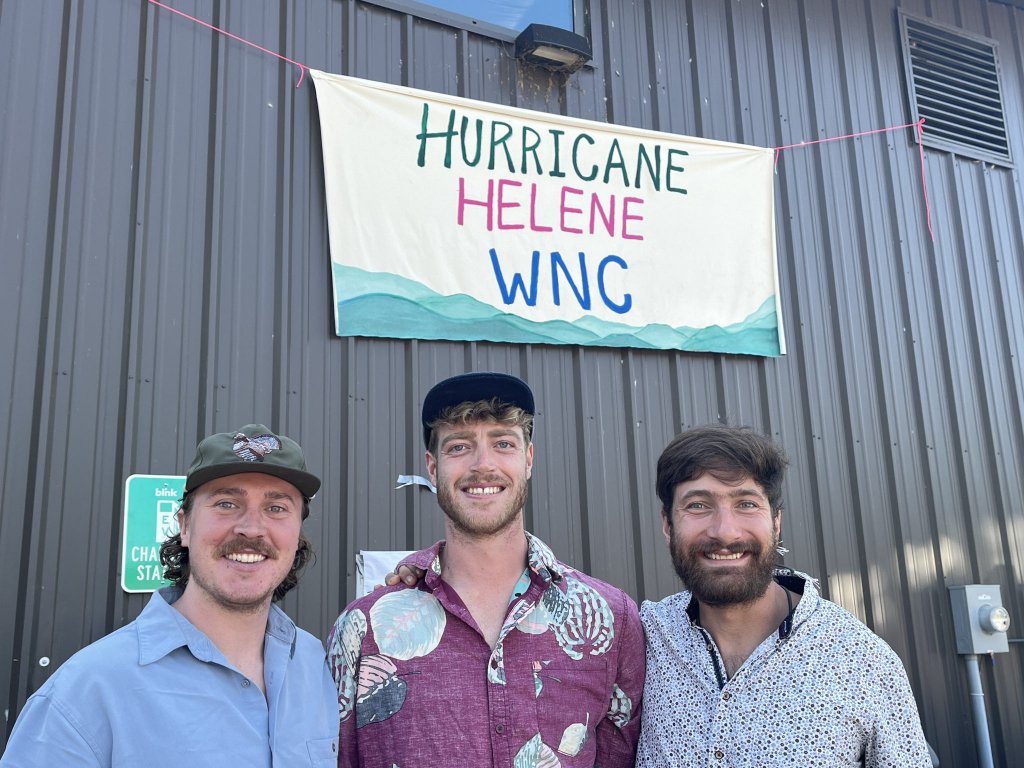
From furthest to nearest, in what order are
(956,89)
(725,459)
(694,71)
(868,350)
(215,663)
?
(956,89), (868,350), (694,71), (725,459), (215,663)

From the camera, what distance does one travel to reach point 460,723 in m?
2.41

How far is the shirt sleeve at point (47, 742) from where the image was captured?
1.90m

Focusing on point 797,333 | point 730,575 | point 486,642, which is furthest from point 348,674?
point 797,333

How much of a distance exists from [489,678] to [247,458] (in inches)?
33.5

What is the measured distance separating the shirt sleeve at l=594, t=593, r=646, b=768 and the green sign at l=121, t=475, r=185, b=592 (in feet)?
6.46

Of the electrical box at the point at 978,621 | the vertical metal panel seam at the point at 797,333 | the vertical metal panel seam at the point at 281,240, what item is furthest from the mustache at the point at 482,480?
the electrical box at the point at 978,621

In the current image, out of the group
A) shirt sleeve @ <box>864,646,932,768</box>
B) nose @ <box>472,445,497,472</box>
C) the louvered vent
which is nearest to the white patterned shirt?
shirt sleeve @ <box>864,646,932,768</box>

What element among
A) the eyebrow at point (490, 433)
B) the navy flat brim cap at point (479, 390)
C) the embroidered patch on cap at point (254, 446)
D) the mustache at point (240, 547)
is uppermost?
the navy flat brim cap at point (479, 390)

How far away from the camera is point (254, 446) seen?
2441 millimetres

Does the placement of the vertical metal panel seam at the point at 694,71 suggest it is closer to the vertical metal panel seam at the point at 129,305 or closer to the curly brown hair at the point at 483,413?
the vertical metal panel seam at the point at 129,305

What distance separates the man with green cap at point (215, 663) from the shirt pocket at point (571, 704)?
0.55 meters

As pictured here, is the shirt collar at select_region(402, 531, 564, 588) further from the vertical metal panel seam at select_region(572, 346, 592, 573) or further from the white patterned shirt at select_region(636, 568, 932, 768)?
the vertical metal panel seam at select_region(572, 346, 592, 573)

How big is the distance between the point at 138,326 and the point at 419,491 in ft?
4.70

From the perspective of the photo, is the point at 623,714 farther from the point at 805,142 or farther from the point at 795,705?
the point at 805,142
